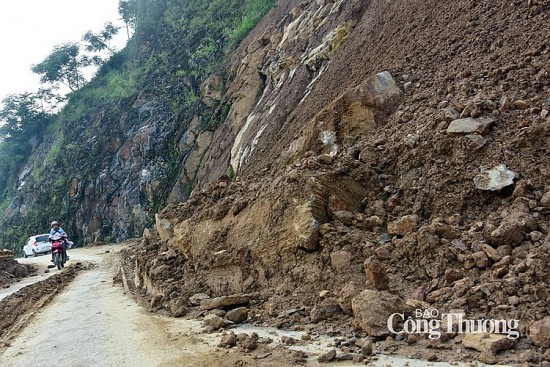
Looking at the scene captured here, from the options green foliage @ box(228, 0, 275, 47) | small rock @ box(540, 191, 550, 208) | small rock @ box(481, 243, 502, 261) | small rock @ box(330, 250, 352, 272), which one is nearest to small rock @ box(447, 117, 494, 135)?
small rock @ box(540, 191, 550, 208)

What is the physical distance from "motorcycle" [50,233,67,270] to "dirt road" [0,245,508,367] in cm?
680

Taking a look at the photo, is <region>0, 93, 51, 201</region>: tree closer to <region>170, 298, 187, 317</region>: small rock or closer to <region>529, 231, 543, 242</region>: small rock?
<region>170, 298, 187, 317</region>: small rock

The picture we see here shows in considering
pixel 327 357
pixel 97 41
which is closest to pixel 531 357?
pixel 327 357

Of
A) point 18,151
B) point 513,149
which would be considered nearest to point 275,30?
point 513,149

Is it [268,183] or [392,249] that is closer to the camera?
[392,249]

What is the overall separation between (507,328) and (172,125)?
24.2m

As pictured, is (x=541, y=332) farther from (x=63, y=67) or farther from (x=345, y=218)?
(x=63, y=67)

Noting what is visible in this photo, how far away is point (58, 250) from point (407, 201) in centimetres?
1228

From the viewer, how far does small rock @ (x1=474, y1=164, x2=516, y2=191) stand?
509 centimetres

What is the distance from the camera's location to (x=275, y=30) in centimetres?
1920

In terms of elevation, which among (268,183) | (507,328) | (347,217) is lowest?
(507,328)

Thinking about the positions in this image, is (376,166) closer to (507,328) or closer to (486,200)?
(486,200)

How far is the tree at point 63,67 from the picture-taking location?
45.0 meters

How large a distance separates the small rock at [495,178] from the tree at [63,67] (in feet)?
152
